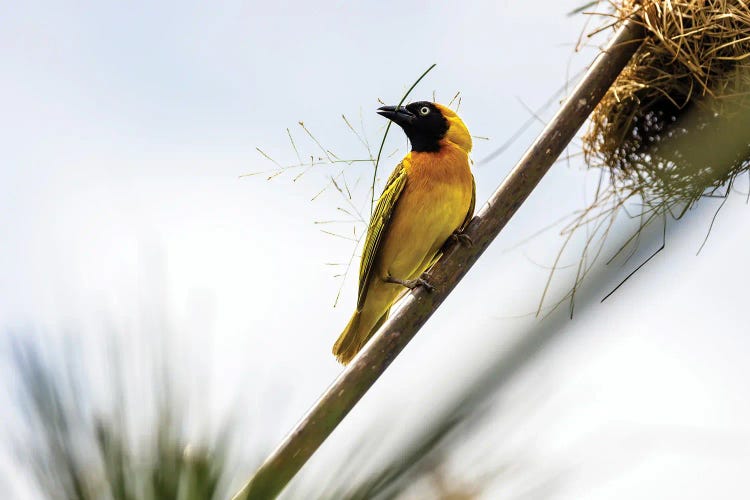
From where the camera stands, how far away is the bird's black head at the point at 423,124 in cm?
257

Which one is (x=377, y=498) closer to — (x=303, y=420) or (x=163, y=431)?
(x=163, y=431)

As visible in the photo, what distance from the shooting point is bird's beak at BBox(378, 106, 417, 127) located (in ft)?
8.11

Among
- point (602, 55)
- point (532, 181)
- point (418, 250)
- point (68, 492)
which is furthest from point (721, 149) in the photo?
point (418, 250)

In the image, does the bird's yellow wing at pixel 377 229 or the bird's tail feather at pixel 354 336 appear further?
the bird's tail feather at pixel 354 336

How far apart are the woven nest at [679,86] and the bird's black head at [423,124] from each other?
1.93ft

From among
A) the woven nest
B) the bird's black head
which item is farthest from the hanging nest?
the bird's black head

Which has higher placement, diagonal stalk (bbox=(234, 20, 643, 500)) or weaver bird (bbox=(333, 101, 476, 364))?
weaver bird (bbox=(333, 101, 476, 364))

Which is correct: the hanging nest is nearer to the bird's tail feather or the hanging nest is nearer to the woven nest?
the woven nest

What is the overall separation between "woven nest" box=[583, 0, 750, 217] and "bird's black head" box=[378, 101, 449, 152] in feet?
1.93

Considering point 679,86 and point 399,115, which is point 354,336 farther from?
point 679,86

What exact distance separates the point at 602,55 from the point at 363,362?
3.30 ft

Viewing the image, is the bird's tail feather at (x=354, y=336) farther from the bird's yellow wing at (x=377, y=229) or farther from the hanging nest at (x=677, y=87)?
the hanging nest at (x=677, y=87)

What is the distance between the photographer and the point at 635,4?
6.56 ft

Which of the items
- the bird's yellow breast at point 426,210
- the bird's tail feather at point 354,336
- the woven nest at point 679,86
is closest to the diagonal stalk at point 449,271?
the woven nest at point 679,86
